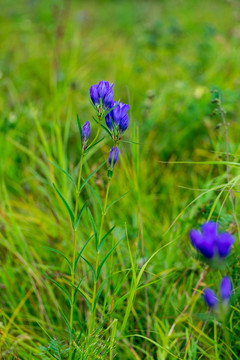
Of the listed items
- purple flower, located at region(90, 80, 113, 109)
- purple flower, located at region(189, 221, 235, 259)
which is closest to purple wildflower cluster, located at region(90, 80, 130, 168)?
purple flower, located at region(90, 80, 113, 109)

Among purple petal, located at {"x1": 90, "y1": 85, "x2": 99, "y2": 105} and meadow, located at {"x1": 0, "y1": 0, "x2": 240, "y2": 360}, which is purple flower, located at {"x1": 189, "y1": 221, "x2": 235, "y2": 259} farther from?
purple petal, located at {"x1": 90, "y1": 85, "x2": 99, "y2": 105}

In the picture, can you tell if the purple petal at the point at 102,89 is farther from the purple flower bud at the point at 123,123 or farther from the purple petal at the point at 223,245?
the purple petal at the point at 223,245

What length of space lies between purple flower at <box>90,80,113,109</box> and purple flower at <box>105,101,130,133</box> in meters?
0.02

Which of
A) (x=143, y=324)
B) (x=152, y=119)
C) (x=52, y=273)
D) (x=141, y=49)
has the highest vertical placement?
(x=141, y=49)

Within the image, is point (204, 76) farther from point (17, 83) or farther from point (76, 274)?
point (76, 274)

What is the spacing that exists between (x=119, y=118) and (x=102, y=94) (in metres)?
0.07

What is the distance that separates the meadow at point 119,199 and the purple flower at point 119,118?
1.3 inches

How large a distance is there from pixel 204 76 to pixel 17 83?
136cm

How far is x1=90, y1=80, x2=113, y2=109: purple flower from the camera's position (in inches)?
35.0

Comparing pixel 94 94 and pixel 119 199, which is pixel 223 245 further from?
pixel 119 199

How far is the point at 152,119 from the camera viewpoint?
218 centimetres

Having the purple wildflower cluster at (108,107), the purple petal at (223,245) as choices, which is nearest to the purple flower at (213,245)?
the purple petal at (223,245)

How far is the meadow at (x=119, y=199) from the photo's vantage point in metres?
1.06

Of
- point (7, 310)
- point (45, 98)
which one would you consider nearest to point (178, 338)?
point (7, 310)
